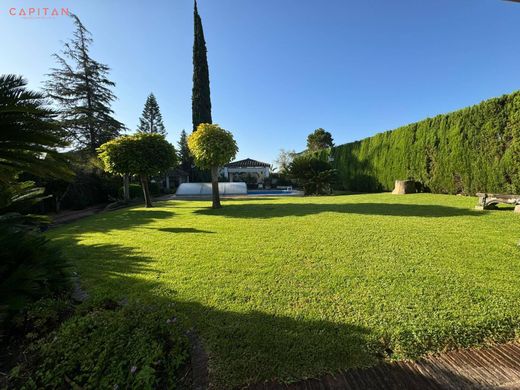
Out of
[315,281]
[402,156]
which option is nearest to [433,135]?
[402,156]

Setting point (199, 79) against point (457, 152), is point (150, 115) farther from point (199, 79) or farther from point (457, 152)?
point (457, 152)

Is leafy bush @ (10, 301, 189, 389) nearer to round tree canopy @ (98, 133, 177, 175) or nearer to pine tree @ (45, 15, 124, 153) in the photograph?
round tree canopy @ (98, 133, 177, 175)

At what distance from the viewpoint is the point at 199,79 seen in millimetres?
29281

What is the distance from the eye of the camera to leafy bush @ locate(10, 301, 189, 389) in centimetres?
164

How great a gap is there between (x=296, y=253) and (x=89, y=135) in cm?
2607

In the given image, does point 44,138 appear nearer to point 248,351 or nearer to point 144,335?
point 144,335

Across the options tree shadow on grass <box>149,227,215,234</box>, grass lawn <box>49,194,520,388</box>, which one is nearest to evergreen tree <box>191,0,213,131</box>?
tree shadow on grass <box>149,227,215,234</box>

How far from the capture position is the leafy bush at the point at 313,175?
17.5 metres

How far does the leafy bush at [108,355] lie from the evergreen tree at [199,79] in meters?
29.1

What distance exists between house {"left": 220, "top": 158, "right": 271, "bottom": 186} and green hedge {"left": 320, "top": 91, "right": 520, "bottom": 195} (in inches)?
773

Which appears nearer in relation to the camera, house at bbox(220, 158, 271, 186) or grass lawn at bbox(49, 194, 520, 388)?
grass lawn at bbox(49, 194, 520, 388)

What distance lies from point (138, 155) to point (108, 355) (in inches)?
428

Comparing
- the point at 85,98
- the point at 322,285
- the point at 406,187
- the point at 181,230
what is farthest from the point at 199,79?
the point at 322,285

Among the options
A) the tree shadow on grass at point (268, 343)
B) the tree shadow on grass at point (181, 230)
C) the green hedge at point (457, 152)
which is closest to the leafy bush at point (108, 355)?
the tree shadow on grass at point (268, 343)
